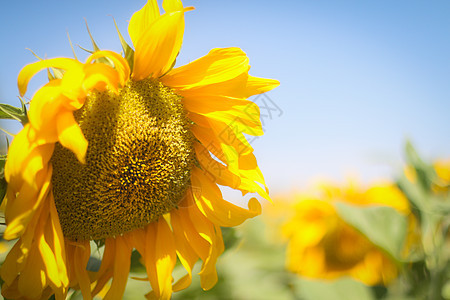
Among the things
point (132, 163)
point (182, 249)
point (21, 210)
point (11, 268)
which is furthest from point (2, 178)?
point (182, 249)

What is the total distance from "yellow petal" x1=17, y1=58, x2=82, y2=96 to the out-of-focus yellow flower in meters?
2.37

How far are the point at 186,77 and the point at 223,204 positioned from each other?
1.41ft

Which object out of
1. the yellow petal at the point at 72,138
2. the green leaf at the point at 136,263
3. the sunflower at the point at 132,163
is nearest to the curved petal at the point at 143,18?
the sunflower at the point at 132,163

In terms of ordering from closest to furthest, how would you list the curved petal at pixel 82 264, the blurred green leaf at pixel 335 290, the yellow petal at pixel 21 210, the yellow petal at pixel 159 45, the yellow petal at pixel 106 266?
the yellow petal at pixel 21 210
the yellow petal at pixel 159 45
the curved petal at pixel 82 264
the yellow petal at pixel 106 266
the blurred green leaf at pixel 335 290

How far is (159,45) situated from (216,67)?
0.18 meters

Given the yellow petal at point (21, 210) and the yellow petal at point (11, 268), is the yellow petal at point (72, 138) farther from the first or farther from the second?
the yellow petal at point (11, 268)

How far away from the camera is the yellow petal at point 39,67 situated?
38.9 inches

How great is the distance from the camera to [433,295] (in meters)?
1.83

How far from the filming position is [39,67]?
999mm

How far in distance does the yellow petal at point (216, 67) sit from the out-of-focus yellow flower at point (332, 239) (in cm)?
205

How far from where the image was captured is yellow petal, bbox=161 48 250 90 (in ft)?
3.80

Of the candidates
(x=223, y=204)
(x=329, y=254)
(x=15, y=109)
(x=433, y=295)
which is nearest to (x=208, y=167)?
(x=223, y=204)

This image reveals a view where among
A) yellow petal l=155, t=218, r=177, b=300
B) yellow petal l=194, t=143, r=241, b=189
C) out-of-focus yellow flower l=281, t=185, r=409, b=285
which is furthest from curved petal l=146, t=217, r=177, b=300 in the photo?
out-of-focus yellow flower l=281, t=185, r=409, b=285

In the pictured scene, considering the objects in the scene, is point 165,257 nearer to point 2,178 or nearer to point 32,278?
point 32,278
